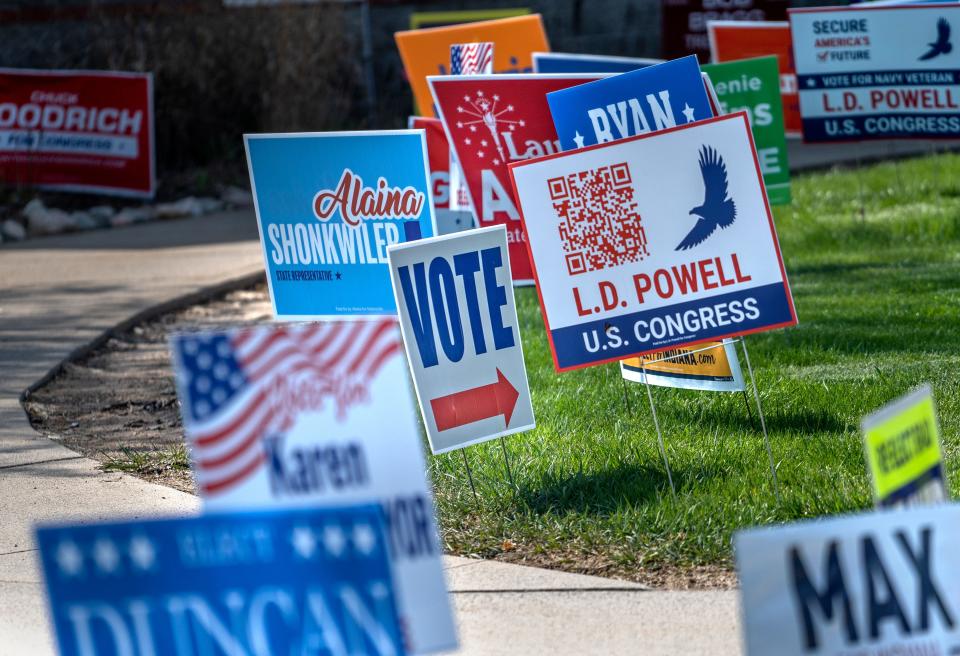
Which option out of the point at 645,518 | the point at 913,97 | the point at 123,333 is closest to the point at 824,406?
the point at 645,518

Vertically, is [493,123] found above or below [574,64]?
below

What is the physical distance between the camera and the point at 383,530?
2.97 metres

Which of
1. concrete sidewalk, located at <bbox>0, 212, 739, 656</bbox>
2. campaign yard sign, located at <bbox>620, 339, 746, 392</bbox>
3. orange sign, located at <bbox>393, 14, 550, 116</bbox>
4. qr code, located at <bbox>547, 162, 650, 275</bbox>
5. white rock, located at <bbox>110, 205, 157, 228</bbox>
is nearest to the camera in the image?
concrete sidewalk, located at <bbox>0, 212, 739, 656</bbox>

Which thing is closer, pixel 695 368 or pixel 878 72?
pixel 695 368

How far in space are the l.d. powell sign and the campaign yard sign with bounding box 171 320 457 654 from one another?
2147 mm

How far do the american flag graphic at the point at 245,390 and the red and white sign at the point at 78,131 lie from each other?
12473 millimetres

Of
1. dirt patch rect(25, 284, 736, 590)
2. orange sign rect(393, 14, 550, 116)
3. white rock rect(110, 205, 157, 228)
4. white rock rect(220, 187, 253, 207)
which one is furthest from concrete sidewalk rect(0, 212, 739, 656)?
white rock rect(220, 187, 253, 207)

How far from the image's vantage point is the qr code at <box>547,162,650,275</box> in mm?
5219

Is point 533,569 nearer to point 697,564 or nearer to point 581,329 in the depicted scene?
point 697,564

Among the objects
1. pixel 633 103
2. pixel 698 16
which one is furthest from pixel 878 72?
pixel 698 16

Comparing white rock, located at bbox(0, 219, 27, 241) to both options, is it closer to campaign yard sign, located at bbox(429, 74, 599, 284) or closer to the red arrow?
campaign yard sign, located at bbox(429, 74, 599, 284)

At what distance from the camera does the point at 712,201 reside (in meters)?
5.14

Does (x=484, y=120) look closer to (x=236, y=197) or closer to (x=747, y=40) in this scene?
(x=747, y=40)

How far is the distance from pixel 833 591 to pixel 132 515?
338cm
